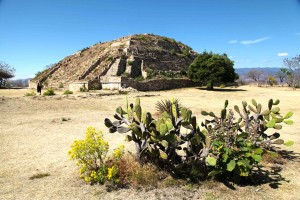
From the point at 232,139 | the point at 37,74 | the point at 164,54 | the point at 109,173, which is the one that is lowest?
the point at 109,173

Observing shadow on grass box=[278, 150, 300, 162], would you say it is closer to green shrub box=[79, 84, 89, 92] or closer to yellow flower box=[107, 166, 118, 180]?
yellow flower box=[107, 166, 118, 180]

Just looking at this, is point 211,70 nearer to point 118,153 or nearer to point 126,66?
point 126,66

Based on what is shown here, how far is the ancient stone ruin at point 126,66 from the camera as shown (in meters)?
29.9

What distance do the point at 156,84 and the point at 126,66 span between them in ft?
17.9

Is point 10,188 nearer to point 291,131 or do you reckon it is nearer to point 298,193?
point 298,193

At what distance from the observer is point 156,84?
30.2 meters

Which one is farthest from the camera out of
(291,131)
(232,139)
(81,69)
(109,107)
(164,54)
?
(164,54)

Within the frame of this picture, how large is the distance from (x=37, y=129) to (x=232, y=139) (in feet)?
28.1

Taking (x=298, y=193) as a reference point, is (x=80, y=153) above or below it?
above

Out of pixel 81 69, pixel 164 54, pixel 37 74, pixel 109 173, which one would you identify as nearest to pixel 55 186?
pixel 109 173

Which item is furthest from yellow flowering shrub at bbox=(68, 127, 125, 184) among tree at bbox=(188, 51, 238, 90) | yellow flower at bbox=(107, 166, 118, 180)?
tree at bbox=(188, 51, 238, 90)

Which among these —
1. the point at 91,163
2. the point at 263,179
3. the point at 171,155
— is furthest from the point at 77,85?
the point at 263,179

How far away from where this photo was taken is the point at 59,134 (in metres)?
10.0

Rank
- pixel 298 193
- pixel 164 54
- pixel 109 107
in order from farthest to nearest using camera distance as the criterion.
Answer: pixel 164 54 < pixel 109 107 < pixel 298 193
